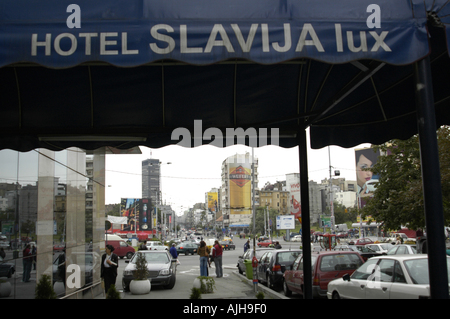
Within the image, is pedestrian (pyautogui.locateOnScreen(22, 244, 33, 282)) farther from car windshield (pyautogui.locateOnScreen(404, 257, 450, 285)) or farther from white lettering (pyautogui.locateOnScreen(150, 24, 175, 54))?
car windshield (pyautogui.locateOnScreen(404, 257, 450, 285))

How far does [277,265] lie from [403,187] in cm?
1087

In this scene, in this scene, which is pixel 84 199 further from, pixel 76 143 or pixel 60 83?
pixel 60 83

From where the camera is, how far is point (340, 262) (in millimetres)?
13891

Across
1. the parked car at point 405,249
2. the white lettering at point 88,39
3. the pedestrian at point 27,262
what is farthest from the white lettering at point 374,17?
the parked car at point 405,249

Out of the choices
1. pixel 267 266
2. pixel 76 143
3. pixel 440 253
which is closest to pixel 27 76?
pixel 76 143

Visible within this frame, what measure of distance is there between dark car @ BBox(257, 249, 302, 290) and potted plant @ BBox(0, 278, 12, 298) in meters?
11.5

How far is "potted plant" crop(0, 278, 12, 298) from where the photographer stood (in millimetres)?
7202

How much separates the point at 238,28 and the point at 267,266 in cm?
1550

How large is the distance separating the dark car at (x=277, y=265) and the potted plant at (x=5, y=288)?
11.5m

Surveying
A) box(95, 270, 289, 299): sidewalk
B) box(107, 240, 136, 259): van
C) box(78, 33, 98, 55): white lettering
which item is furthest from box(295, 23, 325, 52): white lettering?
box(107, 240, 136, 259): van

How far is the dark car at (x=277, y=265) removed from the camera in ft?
55.8

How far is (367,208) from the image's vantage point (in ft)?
84.8

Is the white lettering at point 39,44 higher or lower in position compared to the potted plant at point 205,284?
higher

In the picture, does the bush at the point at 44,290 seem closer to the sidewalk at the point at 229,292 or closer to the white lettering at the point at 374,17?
the sidewalk at the point at 229,292
